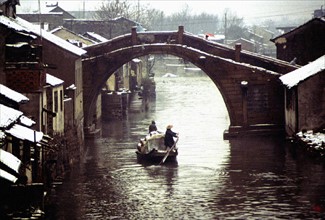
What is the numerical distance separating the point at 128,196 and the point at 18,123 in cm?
828

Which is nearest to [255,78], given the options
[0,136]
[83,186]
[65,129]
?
[65,129]

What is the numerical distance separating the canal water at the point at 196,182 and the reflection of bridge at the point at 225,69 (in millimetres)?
2397

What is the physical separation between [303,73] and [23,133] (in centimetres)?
2759

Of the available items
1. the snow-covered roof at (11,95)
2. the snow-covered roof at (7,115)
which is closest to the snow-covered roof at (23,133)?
the snow-covered roof at (7,115)

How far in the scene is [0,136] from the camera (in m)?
29.4

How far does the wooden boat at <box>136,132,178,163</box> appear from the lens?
1961 inches

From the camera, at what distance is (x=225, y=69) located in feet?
206

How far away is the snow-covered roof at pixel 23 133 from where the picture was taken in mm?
31172

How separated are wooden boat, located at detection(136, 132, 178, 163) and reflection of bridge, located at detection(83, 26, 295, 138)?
1094 cm

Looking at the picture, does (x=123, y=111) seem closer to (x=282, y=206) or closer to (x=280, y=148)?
(x=280, y=148)

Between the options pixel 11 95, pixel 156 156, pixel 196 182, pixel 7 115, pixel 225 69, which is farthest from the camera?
pixel 225 69

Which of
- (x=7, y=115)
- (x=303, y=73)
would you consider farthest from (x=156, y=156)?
(x=7, y=115)

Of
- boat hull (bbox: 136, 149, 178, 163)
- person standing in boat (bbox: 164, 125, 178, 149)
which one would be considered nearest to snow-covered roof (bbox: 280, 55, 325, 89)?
person standing in boat (bbox: 164, 125, 178, 149)

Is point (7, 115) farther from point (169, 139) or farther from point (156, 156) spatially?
point (169, 139)
